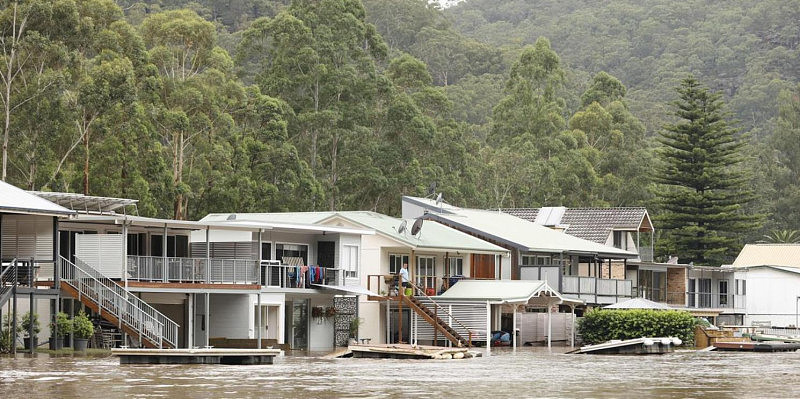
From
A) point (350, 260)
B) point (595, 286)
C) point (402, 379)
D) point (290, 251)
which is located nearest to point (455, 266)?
point (595, 286)

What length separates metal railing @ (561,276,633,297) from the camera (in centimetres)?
5859

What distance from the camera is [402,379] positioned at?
102 ft

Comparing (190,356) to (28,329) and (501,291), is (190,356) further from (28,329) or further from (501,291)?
(501,291)

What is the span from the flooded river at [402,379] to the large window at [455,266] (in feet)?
50.0

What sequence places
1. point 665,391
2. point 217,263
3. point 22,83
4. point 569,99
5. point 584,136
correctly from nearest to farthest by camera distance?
point 665,391 → point 217,263 → point 22,83 → point 584,136 → point 569,99

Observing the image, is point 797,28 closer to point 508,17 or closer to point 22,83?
point 508,17

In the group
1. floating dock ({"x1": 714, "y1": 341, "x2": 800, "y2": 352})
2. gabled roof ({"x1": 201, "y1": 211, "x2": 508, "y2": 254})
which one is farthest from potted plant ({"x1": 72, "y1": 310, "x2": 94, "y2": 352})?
floating dock ({"x1": 714, "y1": 341, "x2": 800, "y2": 352})

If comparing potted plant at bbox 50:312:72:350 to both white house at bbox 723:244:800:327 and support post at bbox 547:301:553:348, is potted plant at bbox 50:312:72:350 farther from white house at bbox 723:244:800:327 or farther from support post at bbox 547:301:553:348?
→ white house at bbox 723:244:800:327

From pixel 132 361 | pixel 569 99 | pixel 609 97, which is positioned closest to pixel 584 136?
pixel 609 97

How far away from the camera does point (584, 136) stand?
340ft

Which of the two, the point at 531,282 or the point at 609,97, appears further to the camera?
the point at 609,97

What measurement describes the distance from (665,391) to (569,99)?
99140 millimetres

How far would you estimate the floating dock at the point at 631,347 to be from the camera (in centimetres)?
4775

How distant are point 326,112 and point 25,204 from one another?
39.8m
